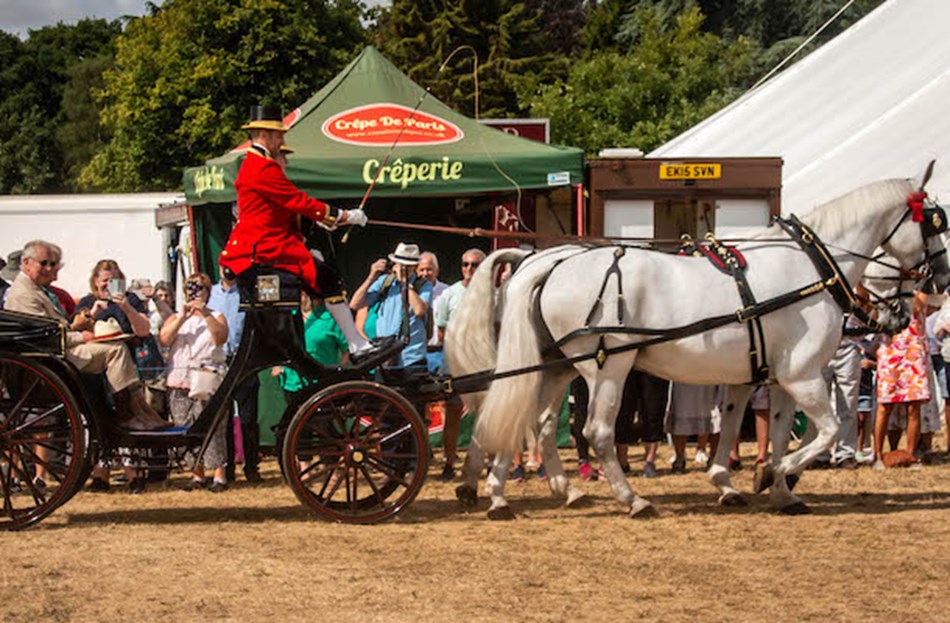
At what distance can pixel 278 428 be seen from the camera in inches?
320

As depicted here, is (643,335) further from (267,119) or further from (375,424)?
(267,119)

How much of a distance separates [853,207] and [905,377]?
2789 mm

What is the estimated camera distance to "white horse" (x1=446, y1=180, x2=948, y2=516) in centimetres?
825

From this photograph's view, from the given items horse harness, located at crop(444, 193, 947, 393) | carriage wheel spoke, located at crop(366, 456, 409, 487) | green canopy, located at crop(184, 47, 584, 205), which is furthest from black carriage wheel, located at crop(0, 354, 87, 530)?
green canopy, located at crop(184, 47, 584, 205)

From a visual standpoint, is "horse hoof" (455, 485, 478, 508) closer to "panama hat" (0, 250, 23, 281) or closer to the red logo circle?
"panama hat" (0, 250, 23, 281)

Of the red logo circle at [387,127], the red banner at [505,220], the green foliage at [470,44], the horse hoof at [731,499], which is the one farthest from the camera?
the green foliage at [470,44]

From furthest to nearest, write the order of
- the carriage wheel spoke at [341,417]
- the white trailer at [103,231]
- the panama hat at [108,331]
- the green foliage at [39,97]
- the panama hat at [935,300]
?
1. the green foliage at [39,97]
2. the white trailer at [103,231]
3. the panama hat at [935,300]
4. the panama hat at [108,331]
5. the carriage wheel spoke at [341,417]

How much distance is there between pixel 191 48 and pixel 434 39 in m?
6.68

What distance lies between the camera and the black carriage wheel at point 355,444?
26.2 ft

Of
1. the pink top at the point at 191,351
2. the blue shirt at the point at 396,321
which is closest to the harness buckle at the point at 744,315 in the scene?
the blue shirt at the point at 396,321

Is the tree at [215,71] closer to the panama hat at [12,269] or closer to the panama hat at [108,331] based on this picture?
the panama hat at [12,269]

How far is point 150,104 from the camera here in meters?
37.9

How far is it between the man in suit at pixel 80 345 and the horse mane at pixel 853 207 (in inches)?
164

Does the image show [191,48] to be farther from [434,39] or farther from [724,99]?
[724,99]
